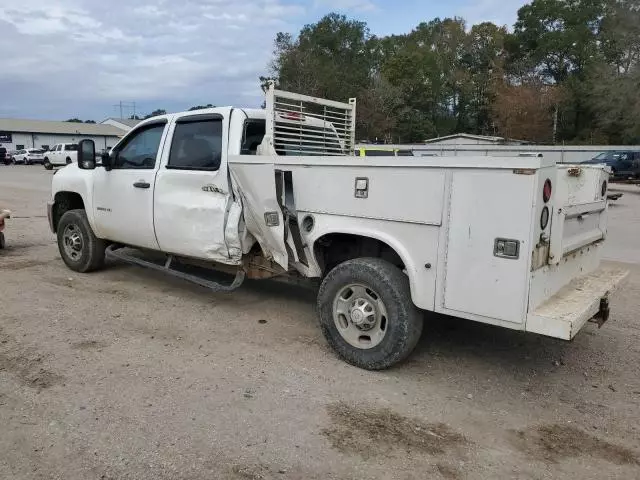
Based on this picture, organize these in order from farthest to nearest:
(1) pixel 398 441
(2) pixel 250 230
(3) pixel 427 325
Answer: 1. (3) pixel 427 325
2. (2) pixel 250 230
3. (1) pixel 398 441

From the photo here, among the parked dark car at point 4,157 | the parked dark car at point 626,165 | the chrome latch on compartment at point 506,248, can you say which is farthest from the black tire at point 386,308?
the parked dark car at point 4,157

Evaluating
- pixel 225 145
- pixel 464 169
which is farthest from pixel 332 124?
pixel 464 169

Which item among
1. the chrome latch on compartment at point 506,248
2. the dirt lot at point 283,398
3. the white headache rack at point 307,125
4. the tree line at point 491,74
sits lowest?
the dirt lot at point 283,398

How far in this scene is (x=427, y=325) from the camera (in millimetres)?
5613

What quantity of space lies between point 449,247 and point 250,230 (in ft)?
6.49

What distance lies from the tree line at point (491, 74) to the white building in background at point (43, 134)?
3121 centimetres

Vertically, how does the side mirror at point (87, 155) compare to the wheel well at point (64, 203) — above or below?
above

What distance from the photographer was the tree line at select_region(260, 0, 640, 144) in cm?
4862

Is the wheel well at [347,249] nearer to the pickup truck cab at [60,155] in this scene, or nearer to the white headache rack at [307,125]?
the white headache rack at [307,125]

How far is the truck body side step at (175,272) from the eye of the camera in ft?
18.0

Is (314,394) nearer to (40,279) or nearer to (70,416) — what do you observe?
(70,416)

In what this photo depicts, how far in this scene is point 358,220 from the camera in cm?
442

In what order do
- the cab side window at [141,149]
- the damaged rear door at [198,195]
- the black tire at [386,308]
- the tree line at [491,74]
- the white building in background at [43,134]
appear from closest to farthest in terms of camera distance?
the black tire at [386,308] → the damaged rear door at [198,195] → the cab side window at [141,149] → the tree line at [491,74] → the white building in background at [43,134]

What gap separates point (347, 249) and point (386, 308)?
36.1 inches
